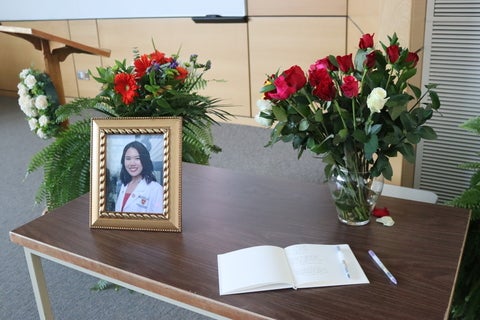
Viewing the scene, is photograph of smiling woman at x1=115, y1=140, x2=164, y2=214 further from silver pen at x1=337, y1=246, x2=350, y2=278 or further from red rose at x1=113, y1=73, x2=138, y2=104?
silver pen at x1=337, y1=246, x2=350, y2=278

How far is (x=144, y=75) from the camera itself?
168 cm

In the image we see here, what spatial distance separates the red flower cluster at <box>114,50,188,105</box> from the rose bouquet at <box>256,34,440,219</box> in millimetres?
574

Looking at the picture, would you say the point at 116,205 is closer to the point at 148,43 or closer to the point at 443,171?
the point at 443,171

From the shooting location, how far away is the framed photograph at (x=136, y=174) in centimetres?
126

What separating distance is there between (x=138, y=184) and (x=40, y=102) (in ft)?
4.32

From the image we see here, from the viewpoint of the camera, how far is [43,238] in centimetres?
129

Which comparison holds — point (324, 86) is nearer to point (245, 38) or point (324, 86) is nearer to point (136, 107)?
point (136, 107)

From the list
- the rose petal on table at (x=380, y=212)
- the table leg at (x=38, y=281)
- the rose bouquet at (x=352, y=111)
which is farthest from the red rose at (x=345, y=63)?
the table leg at (x=38, y=281)

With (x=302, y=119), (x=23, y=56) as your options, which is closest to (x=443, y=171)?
(x=302, y=119)

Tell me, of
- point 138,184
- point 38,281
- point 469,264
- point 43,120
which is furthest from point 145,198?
point 43,120

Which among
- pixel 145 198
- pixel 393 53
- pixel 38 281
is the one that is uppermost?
pixel 393 53

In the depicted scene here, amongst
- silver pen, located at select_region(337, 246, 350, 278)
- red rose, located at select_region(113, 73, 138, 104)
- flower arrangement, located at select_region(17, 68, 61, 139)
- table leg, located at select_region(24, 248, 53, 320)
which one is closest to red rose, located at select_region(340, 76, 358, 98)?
silver pen, located at select_region(337, 246, 350, 278)

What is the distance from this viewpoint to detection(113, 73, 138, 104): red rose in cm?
156

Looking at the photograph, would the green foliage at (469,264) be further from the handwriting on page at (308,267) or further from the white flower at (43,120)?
the white flower at (43,120)
